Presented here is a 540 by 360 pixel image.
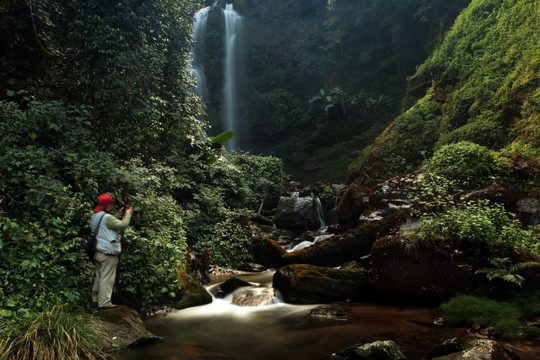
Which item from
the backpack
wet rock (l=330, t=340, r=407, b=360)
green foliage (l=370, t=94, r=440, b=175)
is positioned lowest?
wet rock (l=330, t=340, r=407, b=360)

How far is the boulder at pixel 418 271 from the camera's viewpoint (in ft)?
20.3

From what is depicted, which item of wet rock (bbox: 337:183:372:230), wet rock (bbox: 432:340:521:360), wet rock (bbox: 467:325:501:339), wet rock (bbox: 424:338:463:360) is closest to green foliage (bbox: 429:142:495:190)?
wet rock (bbox: 337:183:372:230)

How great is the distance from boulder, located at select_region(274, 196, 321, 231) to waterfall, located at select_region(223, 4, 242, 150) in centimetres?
1817

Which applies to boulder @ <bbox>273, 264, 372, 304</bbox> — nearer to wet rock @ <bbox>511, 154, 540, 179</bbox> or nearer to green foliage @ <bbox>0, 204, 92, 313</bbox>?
green foliage @ <bbox>0, 204, 92, 313</bbox>

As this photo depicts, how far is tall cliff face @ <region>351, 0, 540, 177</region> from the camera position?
11.6m

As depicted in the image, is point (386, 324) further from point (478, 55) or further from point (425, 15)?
point (425, 15)

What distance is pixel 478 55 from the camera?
50.9ft

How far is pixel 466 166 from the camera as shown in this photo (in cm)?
941

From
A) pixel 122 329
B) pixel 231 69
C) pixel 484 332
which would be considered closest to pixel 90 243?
pixel 122 329

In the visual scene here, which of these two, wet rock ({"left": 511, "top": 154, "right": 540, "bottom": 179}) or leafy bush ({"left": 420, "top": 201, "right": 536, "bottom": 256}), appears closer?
leafy bush ({"left": 420, "top": 201, "right": 536, "bottom": 256})

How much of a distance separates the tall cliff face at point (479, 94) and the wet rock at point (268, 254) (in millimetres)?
5949

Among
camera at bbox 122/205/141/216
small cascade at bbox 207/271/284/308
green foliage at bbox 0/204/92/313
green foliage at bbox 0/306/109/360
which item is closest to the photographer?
green foliage at bbox 0/306/109/360

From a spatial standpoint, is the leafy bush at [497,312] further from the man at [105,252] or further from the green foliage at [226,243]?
the green foliage at [226,243]

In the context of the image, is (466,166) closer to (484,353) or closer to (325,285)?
(325,285)
